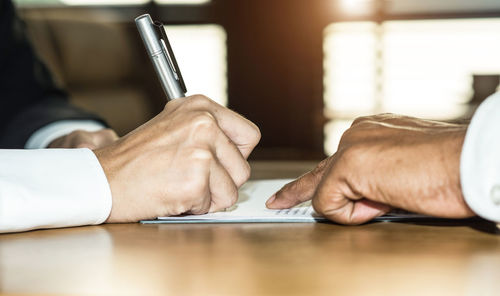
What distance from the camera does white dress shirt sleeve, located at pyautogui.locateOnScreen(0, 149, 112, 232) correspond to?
0.52m

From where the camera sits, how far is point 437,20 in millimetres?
5516

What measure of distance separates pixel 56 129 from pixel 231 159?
2.15 feet

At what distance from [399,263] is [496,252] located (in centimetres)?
8

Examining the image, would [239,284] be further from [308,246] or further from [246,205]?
[246,205]

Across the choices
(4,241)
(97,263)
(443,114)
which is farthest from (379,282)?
(443,114)

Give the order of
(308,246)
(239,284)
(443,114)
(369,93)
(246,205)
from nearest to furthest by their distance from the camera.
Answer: (239,284) < (308,246) < (246,205) < (443,114) < (369,93)

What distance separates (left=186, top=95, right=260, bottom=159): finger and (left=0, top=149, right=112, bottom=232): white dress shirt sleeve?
11cm

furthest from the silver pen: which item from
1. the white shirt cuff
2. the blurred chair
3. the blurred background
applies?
the blurred background

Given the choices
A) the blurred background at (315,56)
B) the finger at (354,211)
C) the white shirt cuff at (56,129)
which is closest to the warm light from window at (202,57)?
the blurred background at (315,56)

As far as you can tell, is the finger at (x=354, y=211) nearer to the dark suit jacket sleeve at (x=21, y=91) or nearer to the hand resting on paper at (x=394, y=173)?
the hand resting on paper at (x=394, y=173)

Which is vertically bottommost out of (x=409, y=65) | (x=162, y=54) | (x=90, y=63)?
(x=409, y=65)

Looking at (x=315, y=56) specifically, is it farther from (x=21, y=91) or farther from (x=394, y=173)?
(x=394, y=173)

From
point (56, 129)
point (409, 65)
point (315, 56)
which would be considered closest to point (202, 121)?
point (56, 129)

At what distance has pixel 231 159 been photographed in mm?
583
